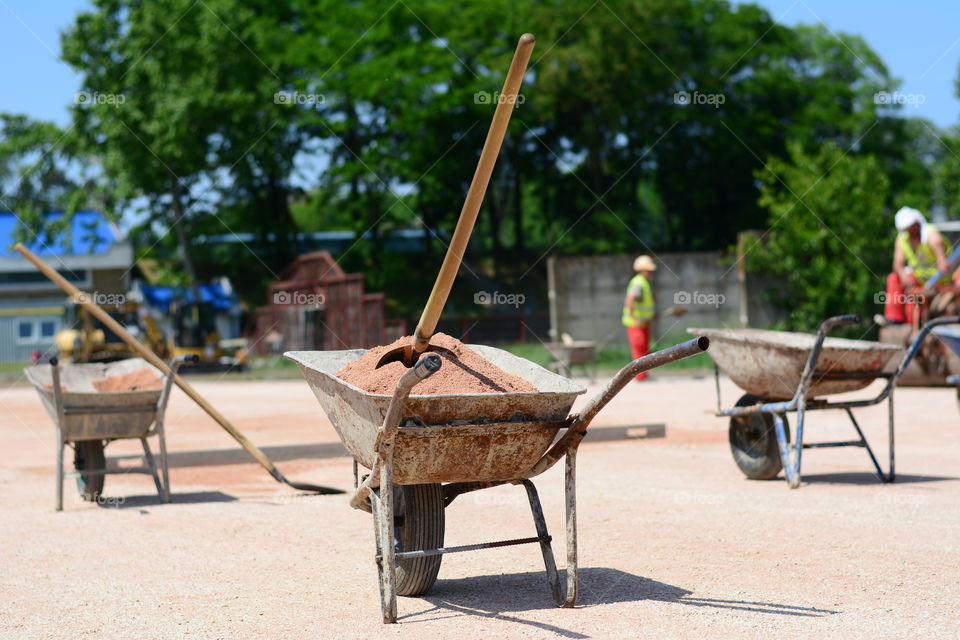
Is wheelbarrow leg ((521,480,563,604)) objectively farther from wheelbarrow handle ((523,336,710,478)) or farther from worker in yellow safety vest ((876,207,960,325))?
worker in yellow safety vest ((876,207,960,325))

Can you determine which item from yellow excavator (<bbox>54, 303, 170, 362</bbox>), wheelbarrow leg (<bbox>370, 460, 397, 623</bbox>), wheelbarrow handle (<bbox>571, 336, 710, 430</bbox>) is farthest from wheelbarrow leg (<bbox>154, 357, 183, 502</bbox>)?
yellow excavator (<bbox>54, 303, 170, 362</bbox>)

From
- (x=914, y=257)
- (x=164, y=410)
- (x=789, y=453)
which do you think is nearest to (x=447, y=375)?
(x=164, y=410)

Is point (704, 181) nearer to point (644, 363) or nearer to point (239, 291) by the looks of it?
point (239, 291)

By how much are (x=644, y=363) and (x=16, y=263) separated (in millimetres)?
46097

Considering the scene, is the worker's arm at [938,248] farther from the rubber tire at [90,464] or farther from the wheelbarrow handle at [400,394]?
the wheelbarrow handle at [400,394]

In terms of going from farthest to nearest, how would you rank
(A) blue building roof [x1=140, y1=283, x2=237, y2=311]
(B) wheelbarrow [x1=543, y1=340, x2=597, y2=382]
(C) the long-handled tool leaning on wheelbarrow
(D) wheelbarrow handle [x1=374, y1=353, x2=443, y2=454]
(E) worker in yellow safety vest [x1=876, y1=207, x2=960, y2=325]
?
(A) blue building roof [x1=140, y1=283, x2=237, y2=311] < (B) wheelbarrow [x1=543, y1=340, x2=597, y2=382] < (E) worker in yellow safety vest [x1=876, y1=207, x2=960, y2=325] < (C) the long-handled tool leaning on wheelbarrow < (D) wheelbarrow handle [x1=374, y1=353, x2=443, y2=454]

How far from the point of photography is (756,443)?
28.6ft

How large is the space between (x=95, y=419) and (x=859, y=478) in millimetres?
5340

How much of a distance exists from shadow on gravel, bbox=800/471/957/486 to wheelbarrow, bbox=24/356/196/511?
14.7 ft

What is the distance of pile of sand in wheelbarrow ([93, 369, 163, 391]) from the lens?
8578mm

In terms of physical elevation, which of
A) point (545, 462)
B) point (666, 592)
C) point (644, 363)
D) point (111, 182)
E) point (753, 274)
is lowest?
point (666, 592)

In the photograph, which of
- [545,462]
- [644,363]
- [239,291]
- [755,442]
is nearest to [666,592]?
[545,462]

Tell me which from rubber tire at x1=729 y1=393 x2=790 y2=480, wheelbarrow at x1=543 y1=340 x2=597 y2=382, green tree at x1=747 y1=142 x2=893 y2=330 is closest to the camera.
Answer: rubber tire at x1=729 y1=393 x2=790 y2=480

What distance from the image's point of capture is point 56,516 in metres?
7.64
